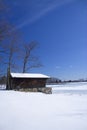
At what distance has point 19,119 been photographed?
6715 millimetres

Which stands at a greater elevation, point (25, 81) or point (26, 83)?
point (25, 81)

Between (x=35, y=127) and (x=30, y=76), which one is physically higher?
(x=30, y=76)

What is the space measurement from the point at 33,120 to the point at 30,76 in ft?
78.1

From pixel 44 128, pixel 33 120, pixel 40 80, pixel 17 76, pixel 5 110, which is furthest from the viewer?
pixel 40 80

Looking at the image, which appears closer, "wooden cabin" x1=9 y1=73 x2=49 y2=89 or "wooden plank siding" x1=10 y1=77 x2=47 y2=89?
"wooden cabin" x1=9 y1=73 x2=49 y2=89

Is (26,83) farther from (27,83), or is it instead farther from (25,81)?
(25,81)

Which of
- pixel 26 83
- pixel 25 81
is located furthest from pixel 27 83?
pixel 25 81

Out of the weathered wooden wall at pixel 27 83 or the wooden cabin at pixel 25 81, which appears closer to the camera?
the wooden cabin at pixel 25 81

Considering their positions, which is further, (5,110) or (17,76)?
(17,76)

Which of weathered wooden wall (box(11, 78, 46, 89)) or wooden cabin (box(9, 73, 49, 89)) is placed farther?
weathered wooden wall (box(11, 78, 46, 89))

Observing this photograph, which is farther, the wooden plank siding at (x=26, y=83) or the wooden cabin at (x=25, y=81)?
the wooden plank siding at (x=26, y=83)

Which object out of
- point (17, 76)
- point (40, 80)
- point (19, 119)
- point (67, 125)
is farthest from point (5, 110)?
point (40, 80)

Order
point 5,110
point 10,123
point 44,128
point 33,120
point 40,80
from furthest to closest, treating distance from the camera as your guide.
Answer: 1. point 40,80
2. point 5,110
3. point 33,120
4. point 10,123
5. point 44,128

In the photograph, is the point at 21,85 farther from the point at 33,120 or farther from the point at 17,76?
the point at 33,120
